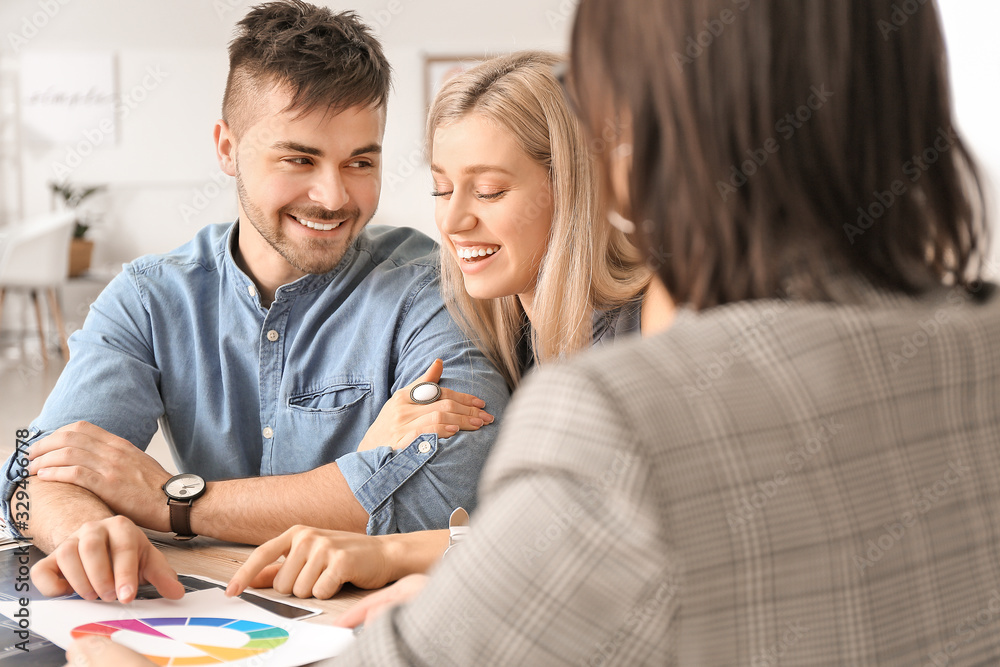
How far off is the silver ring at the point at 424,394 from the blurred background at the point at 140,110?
223 inches

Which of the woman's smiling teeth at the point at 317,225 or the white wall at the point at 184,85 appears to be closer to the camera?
the woman's smiling teeth at the point at 317,225

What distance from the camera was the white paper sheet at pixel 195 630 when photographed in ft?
2.67

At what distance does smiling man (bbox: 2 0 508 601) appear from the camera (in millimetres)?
1539

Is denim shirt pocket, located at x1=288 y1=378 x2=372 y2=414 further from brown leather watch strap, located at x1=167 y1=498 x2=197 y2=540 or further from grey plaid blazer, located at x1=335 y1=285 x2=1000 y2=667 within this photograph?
grey plaid blazer, located at x1=335 y1=285 x2=1000 y2=667

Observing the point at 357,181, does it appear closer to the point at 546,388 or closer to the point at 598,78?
the point at 598,78

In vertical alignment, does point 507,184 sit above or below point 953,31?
below

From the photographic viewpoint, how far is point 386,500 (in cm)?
126

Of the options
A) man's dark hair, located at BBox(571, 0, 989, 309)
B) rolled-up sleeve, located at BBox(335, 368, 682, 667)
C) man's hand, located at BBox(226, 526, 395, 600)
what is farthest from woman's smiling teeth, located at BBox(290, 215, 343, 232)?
rolled-up sleeve, located at BBox(335, 368, 682, 667)

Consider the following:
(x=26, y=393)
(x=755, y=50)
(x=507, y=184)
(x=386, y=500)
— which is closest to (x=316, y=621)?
(x=386, y=500)

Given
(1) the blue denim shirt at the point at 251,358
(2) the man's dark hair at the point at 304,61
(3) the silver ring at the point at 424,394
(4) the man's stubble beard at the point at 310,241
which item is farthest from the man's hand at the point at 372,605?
(2) the man's dark hair at the point at 304,61

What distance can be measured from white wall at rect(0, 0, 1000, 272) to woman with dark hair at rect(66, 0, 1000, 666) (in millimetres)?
6402

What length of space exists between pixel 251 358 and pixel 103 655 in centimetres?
95

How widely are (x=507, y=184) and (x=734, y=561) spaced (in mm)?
1148

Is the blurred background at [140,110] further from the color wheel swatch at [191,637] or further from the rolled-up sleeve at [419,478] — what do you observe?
the color wheel swatch at [191,637]
